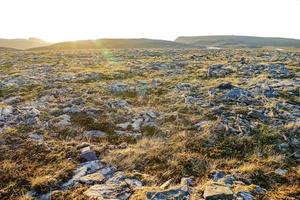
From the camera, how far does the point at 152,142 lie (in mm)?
11578

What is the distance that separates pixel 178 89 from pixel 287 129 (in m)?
8.86

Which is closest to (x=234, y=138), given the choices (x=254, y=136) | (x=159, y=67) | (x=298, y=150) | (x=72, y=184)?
(x=254, y=136)

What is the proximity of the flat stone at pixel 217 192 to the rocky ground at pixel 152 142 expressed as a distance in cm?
3

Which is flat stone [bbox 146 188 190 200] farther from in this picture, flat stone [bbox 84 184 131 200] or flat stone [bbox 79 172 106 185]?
flat stone [bbox 79 172 106 185]

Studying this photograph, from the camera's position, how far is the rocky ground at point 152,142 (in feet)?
28.5

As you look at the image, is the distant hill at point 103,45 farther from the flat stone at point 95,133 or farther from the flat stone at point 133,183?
the flat stone at point 133,183

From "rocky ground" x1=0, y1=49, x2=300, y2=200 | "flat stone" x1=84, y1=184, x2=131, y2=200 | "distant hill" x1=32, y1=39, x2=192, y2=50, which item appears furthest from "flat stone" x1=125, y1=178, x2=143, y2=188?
"distant hill" x1=32, y1=39, x2=192, y2=50

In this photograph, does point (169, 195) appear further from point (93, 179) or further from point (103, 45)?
point (103, 45)

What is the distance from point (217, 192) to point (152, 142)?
13.1 feet

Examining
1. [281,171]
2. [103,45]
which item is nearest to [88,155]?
[281,171]

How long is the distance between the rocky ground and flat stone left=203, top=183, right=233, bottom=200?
0.08 ft

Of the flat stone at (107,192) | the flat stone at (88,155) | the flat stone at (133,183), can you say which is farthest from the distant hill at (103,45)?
the flat stone at (107,192)

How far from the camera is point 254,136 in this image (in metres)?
12.0

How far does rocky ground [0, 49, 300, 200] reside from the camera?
870 cm
